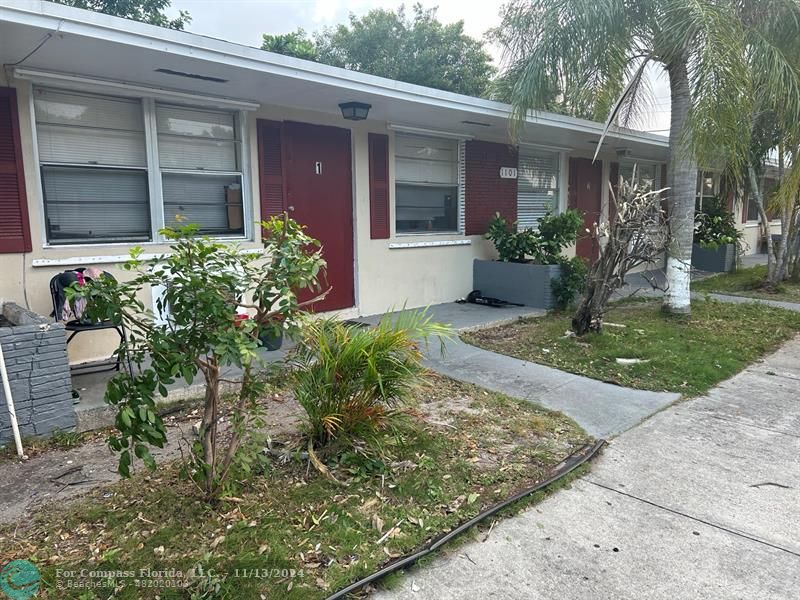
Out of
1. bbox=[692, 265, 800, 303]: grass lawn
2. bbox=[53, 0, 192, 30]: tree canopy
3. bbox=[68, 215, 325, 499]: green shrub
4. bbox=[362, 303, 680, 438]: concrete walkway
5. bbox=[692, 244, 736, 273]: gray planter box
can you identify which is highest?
bbox=[53, 0, 192, 30]: tree canopy

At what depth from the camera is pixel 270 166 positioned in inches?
243

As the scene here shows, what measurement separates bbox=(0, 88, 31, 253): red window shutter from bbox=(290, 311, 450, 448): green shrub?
2.93 meters

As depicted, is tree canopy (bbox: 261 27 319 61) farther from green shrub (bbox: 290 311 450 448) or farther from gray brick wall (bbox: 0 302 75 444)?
green shrub (bbox: 290 311 450 448)

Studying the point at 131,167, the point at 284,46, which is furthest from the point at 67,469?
the point at 284,46

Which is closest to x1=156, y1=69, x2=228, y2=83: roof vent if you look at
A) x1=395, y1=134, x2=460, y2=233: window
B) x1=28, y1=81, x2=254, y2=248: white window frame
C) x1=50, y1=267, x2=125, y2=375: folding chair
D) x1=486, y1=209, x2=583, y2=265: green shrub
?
x1=28, y1=81, x2=254, y2=248: white window frame

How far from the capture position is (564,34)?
6.69 metres

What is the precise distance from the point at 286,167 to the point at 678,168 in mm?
4751

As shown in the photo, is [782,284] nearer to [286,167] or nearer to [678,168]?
[678,168]

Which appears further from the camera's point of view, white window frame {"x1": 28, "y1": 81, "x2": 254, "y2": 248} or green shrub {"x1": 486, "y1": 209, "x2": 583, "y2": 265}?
green shrub {"x1": 486, "y1": 209, "x2": 583, "y2": 265}

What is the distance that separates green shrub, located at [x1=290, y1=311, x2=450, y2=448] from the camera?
3320 mm

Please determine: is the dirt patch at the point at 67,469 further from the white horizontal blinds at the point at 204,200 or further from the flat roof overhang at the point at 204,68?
the flat roof overhang at the point at 204,68

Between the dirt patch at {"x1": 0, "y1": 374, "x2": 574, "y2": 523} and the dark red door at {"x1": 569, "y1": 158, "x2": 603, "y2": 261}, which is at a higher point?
the dark red door at {"x1": 569, "y1": 158, "x2": 603, "y2": 261}

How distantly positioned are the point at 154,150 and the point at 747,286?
9.83 m

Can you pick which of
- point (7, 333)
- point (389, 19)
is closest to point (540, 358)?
point (7, 333)
